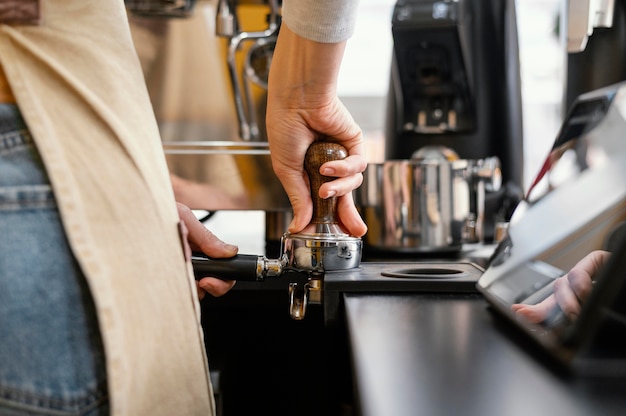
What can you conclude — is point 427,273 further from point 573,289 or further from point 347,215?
point 573,289

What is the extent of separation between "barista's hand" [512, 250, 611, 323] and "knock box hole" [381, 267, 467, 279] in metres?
0.21

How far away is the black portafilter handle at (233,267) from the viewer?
2.56ft

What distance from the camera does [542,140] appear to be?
303 centimetres

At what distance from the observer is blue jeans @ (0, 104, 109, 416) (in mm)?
506

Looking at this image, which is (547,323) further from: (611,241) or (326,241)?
(326,241)

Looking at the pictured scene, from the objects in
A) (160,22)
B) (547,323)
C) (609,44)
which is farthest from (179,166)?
(547,323)

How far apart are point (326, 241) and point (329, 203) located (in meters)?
0.05

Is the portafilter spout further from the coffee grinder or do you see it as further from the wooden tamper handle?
the coffee grinder

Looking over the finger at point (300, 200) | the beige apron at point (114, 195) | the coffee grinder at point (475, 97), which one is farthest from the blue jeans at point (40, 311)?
the coffee grinder at point (475, 97)

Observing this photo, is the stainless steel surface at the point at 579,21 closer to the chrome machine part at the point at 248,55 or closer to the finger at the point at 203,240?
the finger at the point at 203,240

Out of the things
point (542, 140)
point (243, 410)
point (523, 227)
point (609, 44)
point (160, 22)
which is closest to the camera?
point (523, 227)

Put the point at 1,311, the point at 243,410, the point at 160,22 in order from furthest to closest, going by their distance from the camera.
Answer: the point at 160,22 < the point at 243,410 < the point at 1,311

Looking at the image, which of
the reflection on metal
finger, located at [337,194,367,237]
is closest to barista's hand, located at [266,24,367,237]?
finger, located at [337,194,367,237]

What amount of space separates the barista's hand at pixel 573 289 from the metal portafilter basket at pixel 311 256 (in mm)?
272
